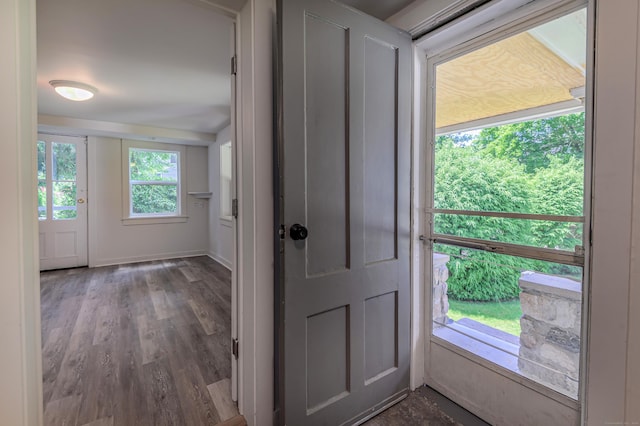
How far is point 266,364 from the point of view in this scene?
1363 mm

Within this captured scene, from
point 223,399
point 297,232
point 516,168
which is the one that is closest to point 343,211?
point 297,232

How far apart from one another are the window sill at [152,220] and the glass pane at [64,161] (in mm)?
980

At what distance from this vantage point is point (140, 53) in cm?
223

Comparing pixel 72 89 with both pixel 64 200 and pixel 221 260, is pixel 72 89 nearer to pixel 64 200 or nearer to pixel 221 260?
pixel 64 200

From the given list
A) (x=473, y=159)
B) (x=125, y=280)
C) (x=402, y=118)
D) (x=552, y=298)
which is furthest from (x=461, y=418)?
(x=125, y=280)

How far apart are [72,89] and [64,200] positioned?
250 centimetres

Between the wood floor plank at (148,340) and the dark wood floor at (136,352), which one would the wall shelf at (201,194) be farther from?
the wood floor plank at (148,340)

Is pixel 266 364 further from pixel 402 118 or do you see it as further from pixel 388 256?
pixel 402 118

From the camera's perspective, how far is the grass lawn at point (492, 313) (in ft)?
4.63

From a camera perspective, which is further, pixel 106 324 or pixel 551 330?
pixel 106 324

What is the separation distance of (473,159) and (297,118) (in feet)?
3.27

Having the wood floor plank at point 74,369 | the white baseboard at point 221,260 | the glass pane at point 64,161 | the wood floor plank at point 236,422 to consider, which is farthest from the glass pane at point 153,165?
the wood floor plank at point 236,422

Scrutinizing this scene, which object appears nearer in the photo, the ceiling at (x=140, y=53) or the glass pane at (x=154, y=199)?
the ceiling at (x=140, y=53)

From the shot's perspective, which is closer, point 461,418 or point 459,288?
point 461,418
